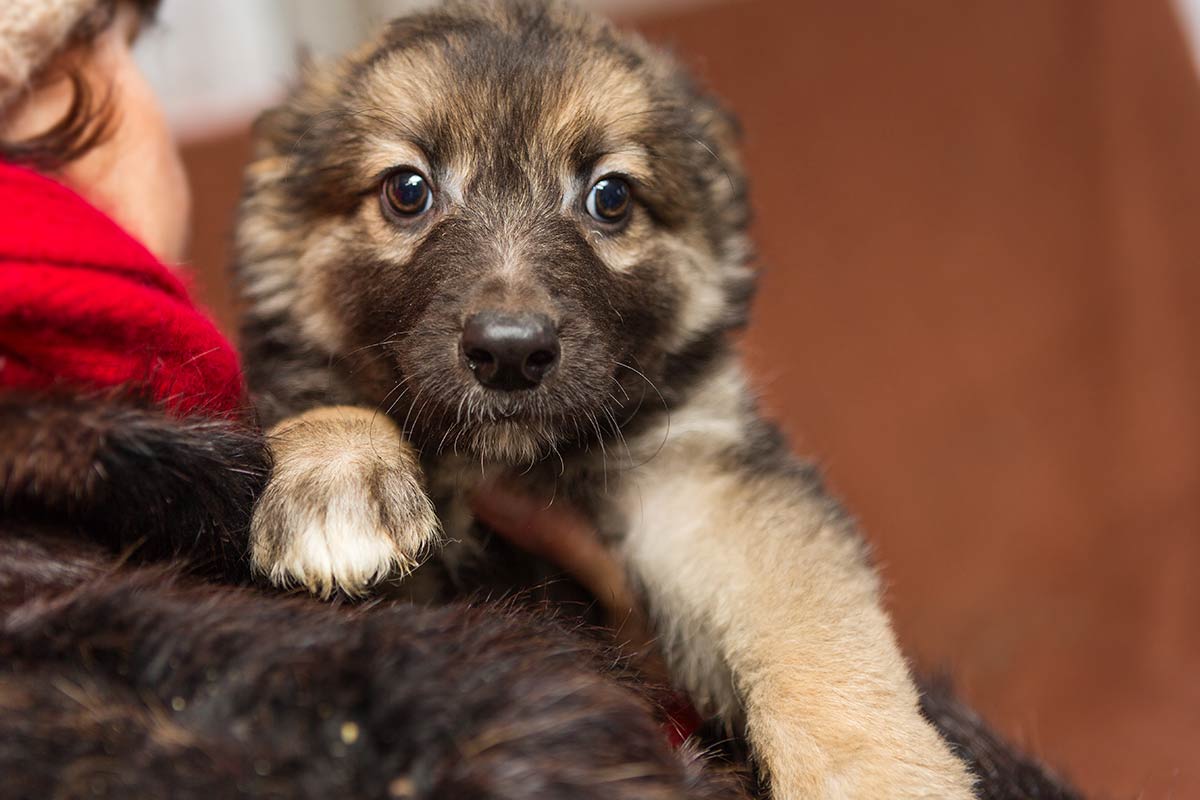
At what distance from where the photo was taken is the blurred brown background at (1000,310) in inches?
130

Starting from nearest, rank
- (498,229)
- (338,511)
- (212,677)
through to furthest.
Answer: (212,677), (338,511), (498,229)

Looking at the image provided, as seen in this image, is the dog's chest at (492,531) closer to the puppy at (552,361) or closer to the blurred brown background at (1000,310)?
the puppy at (552,361)

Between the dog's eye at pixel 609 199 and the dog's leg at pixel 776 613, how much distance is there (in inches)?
14.3

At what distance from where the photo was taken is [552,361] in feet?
4.76

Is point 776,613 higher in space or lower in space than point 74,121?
lower

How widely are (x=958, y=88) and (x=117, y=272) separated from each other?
305 cm

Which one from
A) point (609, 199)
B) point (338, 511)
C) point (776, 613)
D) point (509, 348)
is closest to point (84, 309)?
point (338, 511)

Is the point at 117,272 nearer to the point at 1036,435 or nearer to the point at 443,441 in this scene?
the point at 443,441

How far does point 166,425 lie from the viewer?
1.11m

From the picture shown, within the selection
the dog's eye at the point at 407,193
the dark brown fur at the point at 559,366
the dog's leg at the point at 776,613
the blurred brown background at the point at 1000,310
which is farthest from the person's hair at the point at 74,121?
the blurred brown background at the point at 1000,310

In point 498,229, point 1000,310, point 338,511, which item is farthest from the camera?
point 1000,310

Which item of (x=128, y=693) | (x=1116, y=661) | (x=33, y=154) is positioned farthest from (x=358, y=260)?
(x=1116, y=661)

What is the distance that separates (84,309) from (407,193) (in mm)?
669

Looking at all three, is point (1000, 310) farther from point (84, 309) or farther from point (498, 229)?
point (84, 309)
